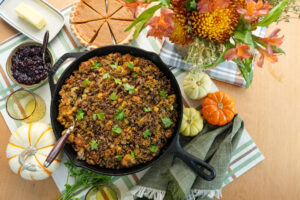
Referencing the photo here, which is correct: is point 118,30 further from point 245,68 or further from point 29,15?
point 245,68

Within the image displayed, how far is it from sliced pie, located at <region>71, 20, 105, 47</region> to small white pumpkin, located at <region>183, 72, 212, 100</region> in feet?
2.48

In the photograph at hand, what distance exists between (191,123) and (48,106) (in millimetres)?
1032

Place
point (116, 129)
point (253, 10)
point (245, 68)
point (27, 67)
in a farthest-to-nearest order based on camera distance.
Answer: point (27, 67), point (116, 129), point (245, 68), point (253, 10)

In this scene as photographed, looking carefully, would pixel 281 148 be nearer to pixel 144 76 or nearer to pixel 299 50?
pixel 299 50

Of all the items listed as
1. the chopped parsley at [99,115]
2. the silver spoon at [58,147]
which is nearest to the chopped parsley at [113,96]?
the chopped parsley at [99,115]

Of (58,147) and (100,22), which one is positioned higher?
(100,22)

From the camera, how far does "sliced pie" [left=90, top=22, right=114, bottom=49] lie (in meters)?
1.87

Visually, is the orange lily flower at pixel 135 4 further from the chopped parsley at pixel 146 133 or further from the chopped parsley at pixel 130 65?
the chopped parsley at pixel 146 133

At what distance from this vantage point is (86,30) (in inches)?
73.6

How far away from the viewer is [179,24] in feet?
3.91

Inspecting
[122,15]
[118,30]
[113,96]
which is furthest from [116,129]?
[122,15]

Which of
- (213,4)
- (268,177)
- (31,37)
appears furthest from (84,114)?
(268,177)

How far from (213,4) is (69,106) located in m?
1.00

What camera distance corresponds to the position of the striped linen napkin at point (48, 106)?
5.99 ft
